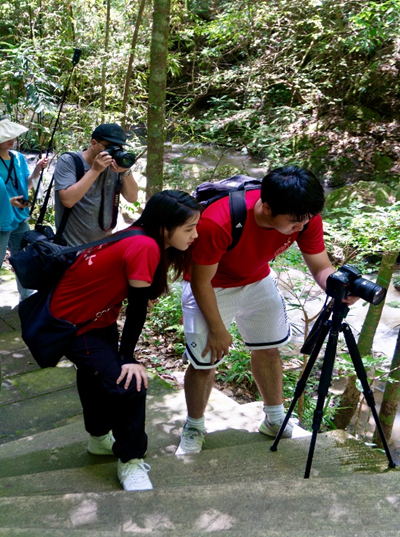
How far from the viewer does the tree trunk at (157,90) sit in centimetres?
443

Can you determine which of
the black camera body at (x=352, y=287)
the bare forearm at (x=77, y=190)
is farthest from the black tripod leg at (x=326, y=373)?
the bare forearm at (x=77, y=190)

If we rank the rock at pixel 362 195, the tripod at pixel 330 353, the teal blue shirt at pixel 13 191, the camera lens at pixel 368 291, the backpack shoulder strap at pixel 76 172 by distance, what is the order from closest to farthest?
the camera lens at pixel 368 291, the tripod at pixel 330 353, the backpack shoulder strap at pixel 76 172, the teal blue shirt at pixel 13 191, the rock at pixel 362 195

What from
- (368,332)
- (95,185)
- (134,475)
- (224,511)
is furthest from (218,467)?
(95,185)

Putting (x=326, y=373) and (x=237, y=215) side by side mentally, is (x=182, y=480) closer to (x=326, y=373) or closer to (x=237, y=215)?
(x=326, y=373)

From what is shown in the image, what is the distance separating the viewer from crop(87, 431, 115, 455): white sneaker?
250 centimetres

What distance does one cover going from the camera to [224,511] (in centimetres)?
183

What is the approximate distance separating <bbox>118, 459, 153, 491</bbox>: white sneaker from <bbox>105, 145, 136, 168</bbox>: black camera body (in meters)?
1.64

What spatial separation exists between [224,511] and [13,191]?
3296 mm

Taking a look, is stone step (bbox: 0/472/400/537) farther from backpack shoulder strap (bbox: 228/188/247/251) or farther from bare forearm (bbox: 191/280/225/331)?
backpack shoulder strap (bbox: 228/188/247/251)

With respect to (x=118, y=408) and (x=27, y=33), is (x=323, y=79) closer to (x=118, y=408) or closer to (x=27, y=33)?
(x=27, y=33)

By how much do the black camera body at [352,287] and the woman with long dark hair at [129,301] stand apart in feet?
2.03

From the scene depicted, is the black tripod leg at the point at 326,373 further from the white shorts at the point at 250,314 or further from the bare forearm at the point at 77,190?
the bare forearm at the point at 77,190

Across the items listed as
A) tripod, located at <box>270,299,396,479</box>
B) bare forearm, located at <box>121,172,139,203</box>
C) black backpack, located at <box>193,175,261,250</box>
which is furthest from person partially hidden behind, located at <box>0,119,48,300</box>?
tripod, located at <box>270,299,396,479</box>

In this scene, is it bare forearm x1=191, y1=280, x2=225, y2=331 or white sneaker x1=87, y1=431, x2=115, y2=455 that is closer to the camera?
bare forearm x1=191, y1=280, x2=225, y2=331
